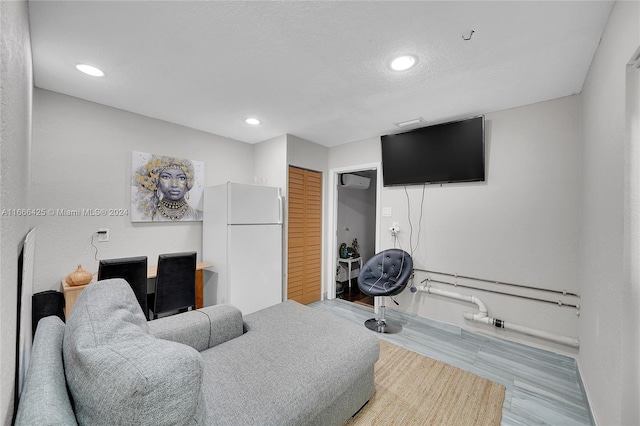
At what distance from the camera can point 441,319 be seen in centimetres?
305

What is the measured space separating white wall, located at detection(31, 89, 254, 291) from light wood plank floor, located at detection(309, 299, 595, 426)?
2.97 m

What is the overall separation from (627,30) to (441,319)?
2868 mm

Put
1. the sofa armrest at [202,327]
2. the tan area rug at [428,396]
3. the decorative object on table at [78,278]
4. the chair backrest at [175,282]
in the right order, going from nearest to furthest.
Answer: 1. the sofa armrest at [202,327]
2. the tan area rug at [428,396]
3. the decorative object on table at [78,278]
4. the chair backrest at [175,282]

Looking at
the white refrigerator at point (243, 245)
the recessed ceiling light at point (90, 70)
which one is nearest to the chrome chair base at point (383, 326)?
the white refrigerator at point (243, 245)

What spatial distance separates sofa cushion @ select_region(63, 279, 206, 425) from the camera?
68 cm

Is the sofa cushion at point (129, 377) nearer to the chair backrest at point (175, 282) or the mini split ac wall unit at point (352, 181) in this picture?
the chair backrest at point (175, 282)

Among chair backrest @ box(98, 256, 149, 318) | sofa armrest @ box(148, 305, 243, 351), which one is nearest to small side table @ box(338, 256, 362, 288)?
sofa armrest @ box(148, 305, 243, 351)

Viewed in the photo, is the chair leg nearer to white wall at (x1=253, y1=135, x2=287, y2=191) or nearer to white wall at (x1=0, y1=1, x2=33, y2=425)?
white wall at (x1=253, y1=135, x2=287, y2=191)

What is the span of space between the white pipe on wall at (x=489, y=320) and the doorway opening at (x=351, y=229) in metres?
1.22

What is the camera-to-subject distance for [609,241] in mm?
1400

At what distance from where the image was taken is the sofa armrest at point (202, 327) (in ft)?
5.07

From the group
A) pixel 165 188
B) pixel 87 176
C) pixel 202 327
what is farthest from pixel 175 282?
pixel 87 176

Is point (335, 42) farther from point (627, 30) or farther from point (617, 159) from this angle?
point (617, 159)

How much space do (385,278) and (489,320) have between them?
1.15 m
